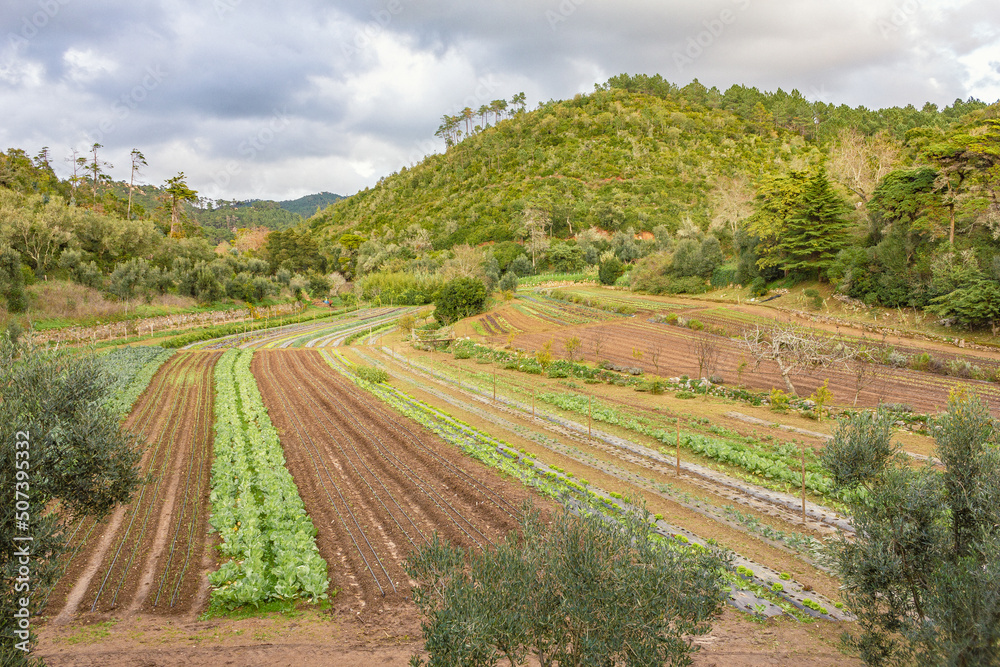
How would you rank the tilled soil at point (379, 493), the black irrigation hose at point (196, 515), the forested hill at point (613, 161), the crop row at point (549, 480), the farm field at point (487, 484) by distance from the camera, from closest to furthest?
the farm field at point (487, 484) < the crop row at point (549, 480) < the black irrigation hose at point (196, 515) < the tilled soil at point (379, 493) < the forested hill at point (613, 161)

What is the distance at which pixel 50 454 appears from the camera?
7.56 metres

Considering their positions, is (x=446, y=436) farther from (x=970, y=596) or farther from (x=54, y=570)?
(x=970, y=596)

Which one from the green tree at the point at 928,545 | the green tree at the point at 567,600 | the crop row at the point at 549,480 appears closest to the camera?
the green tree at the point at 567,600

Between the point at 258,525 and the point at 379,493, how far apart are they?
3.35m

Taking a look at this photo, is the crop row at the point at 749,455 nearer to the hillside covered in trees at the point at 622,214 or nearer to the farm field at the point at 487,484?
the farm field at the point at 487,484

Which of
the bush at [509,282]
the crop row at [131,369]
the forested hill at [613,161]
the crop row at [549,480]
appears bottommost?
the crop row at [549,480]

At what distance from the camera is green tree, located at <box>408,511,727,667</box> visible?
5.09 m

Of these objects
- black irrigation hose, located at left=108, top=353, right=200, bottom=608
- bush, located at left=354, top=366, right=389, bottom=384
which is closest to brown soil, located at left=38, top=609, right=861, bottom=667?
black irrigation hose, located at left=108, top=353, right=200, bottom=608

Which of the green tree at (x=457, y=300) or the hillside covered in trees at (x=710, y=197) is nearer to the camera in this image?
the hillside covered in trees at (x=710, y=197)

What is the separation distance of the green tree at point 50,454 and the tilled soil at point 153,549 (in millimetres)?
1266

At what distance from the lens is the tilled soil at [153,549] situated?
9375 mm

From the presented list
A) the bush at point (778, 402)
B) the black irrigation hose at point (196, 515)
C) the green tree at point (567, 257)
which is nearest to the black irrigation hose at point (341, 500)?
the black irrigation hose at point (196, 515)

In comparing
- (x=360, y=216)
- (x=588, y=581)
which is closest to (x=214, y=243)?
(x=360, y=216)

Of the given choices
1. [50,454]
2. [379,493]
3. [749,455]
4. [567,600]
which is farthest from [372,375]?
[567,600]
